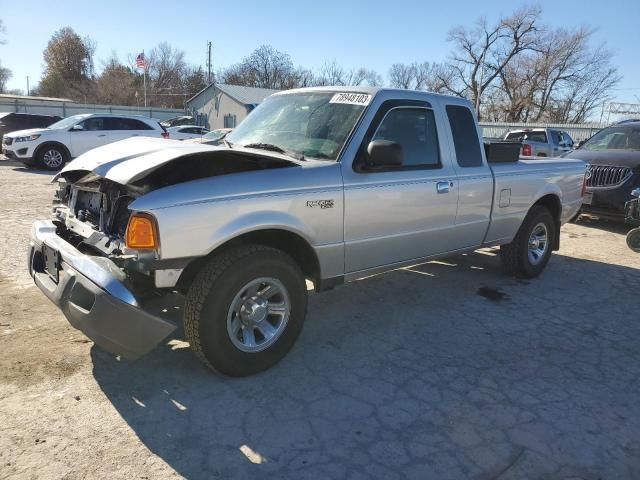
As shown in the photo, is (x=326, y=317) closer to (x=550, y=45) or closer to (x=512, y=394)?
(x=512, y=394)

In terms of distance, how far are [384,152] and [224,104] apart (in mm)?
42973

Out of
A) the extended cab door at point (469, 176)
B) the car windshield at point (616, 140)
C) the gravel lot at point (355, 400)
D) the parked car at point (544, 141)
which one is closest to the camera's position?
the gravel lot at point (355, 400)

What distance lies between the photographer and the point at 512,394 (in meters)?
3.38

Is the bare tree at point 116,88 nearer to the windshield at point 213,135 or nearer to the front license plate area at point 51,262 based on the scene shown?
the windshield at point 213,135

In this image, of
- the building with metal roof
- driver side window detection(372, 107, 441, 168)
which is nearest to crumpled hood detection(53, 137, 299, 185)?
driver side window detection(372, 107, 441, 168)

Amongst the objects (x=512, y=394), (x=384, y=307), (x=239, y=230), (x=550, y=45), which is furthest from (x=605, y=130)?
(x=550, y=45)

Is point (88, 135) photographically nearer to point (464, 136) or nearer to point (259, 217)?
point (464, 136)

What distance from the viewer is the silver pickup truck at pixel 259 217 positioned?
296cm

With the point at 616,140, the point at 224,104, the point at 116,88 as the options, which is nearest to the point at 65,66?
the point at 116,88

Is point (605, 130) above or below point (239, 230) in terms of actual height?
above

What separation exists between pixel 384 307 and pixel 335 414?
1.94 m

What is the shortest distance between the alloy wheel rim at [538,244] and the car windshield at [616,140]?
525 centimetres

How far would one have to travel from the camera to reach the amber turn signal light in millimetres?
2877

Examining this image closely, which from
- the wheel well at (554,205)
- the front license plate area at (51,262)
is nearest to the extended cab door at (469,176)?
Answer: the wheel well at (554,205)
